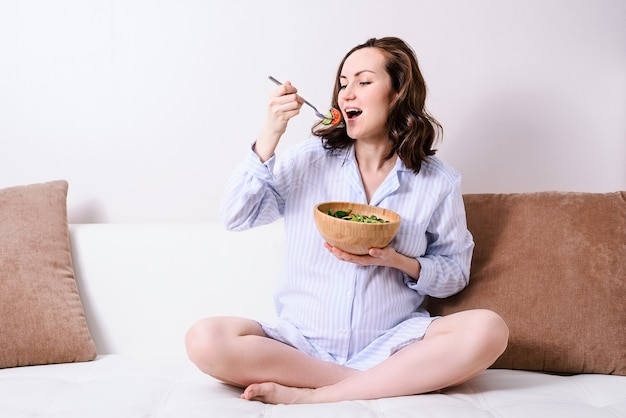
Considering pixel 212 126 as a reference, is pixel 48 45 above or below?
above

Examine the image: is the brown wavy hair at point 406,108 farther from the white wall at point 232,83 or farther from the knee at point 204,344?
the knee at point 204,344

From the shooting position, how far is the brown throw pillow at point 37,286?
177 cm

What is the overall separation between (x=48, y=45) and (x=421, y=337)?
134 centimetres

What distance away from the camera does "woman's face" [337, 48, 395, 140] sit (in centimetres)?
175

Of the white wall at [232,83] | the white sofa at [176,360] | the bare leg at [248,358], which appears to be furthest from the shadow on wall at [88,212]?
the bare leg at [248,358]

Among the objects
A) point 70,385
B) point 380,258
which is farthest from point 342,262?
point 70,385

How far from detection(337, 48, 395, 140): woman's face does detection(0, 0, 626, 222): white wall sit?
37cm

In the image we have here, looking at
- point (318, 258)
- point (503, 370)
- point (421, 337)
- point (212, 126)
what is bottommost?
point (503, 370)

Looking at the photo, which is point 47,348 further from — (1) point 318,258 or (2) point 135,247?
(1) point 318,258

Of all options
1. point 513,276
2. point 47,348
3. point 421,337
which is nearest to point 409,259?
point 421,337

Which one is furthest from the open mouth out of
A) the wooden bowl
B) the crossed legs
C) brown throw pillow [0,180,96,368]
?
brown throw pillow [0,180,96,368]

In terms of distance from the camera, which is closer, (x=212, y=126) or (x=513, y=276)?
(x=513, y=276)

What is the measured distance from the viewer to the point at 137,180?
2.16m

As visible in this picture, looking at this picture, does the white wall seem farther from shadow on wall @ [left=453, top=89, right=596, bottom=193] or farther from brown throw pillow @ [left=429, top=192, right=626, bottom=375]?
brown throw pillow @ [left=429, top=192, right=626, bottom=375]
